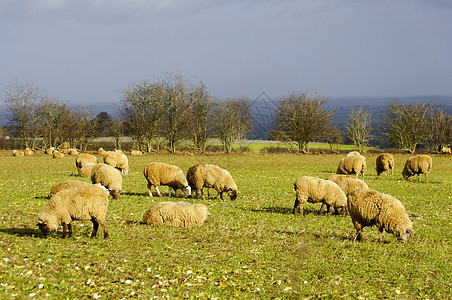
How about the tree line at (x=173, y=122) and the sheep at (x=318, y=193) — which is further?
the tree line at (x=173, y=122)

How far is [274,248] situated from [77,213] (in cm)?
568

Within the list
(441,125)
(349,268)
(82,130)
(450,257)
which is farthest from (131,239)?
(441,125)

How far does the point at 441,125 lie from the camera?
3029 inches

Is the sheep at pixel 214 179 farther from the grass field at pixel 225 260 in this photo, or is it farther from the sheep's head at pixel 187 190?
the grass field at pixel 225 260

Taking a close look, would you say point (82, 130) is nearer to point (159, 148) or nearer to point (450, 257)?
point (159, 148)

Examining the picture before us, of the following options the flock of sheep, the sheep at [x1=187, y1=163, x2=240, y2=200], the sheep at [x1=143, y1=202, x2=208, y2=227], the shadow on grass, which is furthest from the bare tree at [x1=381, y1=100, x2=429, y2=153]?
the shadow on grass

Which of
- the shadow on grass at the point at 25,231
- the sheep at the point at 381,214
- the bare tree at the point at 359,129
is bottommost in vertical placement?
the shadow on grass at the point at 25,231

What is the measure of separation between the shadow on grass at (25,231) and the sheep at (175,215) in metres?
3.38

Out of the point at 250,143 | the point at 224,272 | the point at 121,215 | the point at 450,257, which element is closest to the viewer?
the point at 224,272

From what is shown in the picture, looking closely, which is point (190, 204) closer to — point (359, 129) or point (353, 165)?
point (353, 165)

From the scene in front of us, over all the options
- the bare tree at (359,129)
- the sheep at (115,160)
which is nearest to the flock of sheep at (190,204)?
the sheep at (115,160)

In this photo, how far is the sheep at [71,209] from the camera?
433 inches

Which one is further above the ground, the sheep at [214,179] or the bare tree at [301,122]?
the bare tree at [301,122]

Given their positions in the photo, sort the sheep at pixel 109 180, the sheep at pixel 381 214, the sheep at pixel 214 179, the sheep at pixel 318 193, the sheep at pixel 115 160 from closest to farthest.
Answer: the sheep at pixel 381 214 < the sheep at pixel 318 193 < the sheep at pixel 109 180 < the sheep at pixel 214 179 < the sheep at pixel 115 160
